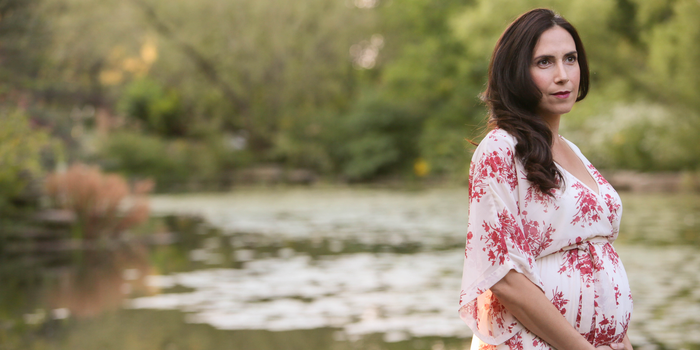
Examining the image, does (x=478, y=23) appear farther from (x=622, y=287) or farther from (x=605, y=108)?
(x=622, y=287)

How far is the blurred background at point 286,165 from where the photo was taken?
303 inches

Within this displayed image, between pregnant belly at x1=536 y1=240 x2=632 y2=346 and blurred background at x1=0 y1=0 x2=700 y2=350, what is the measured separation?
0.55m

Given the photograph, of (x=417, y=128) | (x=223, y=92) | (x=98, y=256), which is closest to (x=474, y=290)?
(x=98, y=256)

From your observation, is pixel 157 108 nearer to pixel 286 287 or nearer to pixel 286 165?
pixel 286 165

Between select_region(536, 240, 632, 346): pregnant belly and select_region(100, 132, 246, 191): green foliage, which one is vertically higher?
select_region(536, 240, 632, 346): pregnant belly

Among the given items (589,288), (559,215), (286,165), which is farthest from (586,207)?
(286,165)

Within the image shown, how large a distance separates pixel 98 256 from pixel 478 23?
18709 millimetres

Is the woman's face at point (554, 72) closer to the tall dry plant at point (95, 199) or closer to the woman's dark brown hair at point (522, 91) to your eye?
the woman's dark brown hair at point (522, 91)

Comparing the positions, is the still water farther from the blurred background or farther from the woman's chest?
the woman's chest

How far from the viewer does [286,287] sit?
908 cm

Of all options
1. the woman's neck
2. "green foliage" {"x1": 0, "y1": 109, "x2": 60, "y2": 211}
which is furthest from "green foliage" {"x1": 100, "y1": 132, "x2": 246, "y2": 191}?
the woman's neck

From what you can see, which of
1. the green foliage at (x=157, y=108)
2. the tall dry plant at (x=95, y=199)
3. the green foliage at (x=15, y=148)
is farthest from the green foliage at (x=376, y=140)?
the green foliage at (x=15, y=148)

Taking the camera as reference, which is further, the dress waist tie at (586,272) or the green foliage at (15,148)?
the green foliage at (15,148)

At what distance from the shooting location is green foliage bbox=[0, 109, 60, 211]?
11.2 metres
